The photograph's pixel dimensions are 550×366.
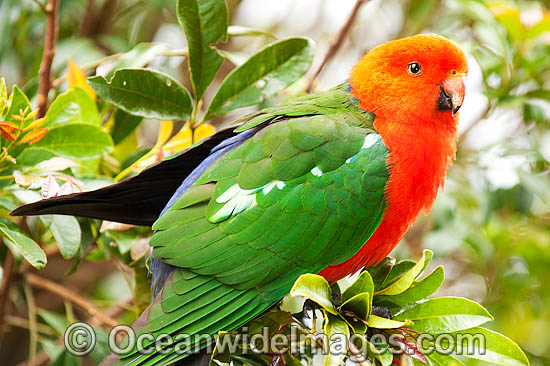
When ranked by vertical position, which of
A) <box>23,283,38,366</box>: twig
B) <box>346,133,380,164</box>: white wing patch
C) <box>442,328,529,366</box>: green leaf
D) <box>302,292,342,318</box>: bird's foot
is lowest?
<box>23,283,38,366</box>: twig

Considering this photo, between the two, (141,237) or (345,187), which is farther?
(141,237)

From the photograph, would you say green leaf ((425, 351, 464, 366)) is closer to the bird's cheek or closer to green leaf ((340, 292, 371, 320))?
green leaf ((340, 292, 371, 320))

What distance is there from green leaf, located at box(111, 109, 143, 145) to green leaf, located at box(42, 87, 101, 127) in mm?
171

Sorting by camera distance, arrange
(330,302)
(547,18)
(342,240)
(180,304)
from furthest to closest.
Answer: (547,18), (342,240), (180,304), (330,302)

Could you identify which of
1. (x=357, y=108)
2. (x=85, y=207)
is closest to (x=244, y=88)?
(x=357, y=108)

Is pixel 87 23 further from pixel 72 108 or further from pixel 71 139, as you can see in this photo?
pixel 71 139

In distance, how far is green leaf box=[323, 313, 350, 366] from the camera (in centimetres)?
138

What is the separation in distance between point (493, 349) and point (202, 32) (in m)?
1.32

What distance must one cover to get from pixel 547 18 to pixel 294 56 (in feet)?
4.72

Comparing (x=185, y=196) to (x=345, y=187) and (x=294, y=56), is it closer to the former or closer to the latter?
(x=345, y=187)

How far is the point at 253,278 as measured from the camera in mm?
1671

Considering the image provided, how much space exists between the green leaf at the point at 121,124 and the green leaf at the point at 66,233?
0.45 m

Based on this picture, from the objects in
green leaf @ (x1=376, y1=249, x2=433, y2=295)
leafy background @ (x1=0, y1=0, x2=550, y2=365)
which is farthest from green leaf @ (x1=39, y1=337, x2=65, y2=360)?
green leaf @ (x1=376, y1=249, x2=433, y2=295)

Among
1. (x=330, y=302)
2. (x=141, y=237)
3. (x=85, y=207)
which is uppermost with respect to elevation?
(x=85, y=207)
